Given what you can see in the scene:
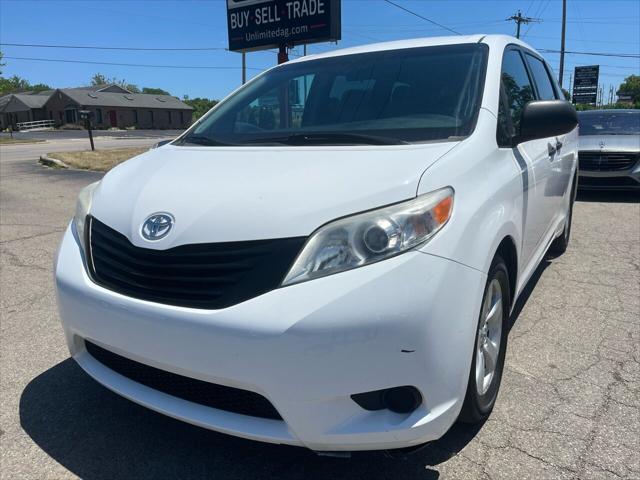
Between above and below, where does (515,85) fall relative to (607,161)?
above

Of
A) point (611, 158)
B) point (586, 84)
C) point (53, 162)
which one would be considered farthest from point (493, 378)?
point (586, 84)

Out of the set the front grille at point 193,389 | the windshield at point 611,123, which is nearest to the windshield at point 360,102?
the front grille at point 193,389

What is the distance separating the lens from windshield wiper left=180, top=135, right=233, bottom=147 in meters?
2.91

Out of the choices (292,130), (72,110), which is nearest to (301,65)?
(292,130)

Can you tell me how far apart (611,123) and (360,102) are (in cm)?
799

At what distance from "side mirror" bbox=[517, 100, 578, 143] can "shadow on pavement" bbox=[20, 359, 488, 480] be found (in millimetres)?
1460

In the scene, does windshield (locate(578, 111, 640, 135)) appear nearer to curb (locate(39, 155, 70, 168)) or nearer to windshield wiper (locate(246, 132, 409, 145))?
windshield wiper (locate(246, 132, 409, 145))

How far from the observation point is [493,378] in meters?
2.53

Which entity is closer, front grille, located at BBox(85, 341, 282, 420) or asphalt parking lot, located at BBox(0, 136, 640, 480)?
front grille, located at BBox(85, 341, 282, 420)

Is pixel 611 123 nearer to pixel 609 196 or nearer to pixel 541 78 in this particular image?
pixel 609 196

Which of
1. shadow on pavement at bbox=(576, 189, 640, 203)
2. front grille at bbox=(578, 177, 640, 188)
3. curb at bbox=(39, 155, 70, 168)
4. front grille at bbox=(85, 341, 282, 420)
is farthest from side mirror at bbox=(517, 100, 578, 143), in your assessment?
curb at bbox=(39, 155, 70, 168)

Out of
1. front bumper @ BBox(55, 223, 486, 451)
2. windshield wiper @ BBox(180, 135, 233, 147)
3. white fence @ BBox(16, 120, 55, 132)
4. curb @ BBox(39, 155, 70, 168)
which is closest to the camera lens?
front bumper @ BBox(55, 223, 486, 451)

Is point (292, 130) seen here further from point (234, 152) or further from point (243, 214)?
point (243, 214)

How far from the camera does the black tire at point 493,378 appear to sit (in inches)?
85.0
